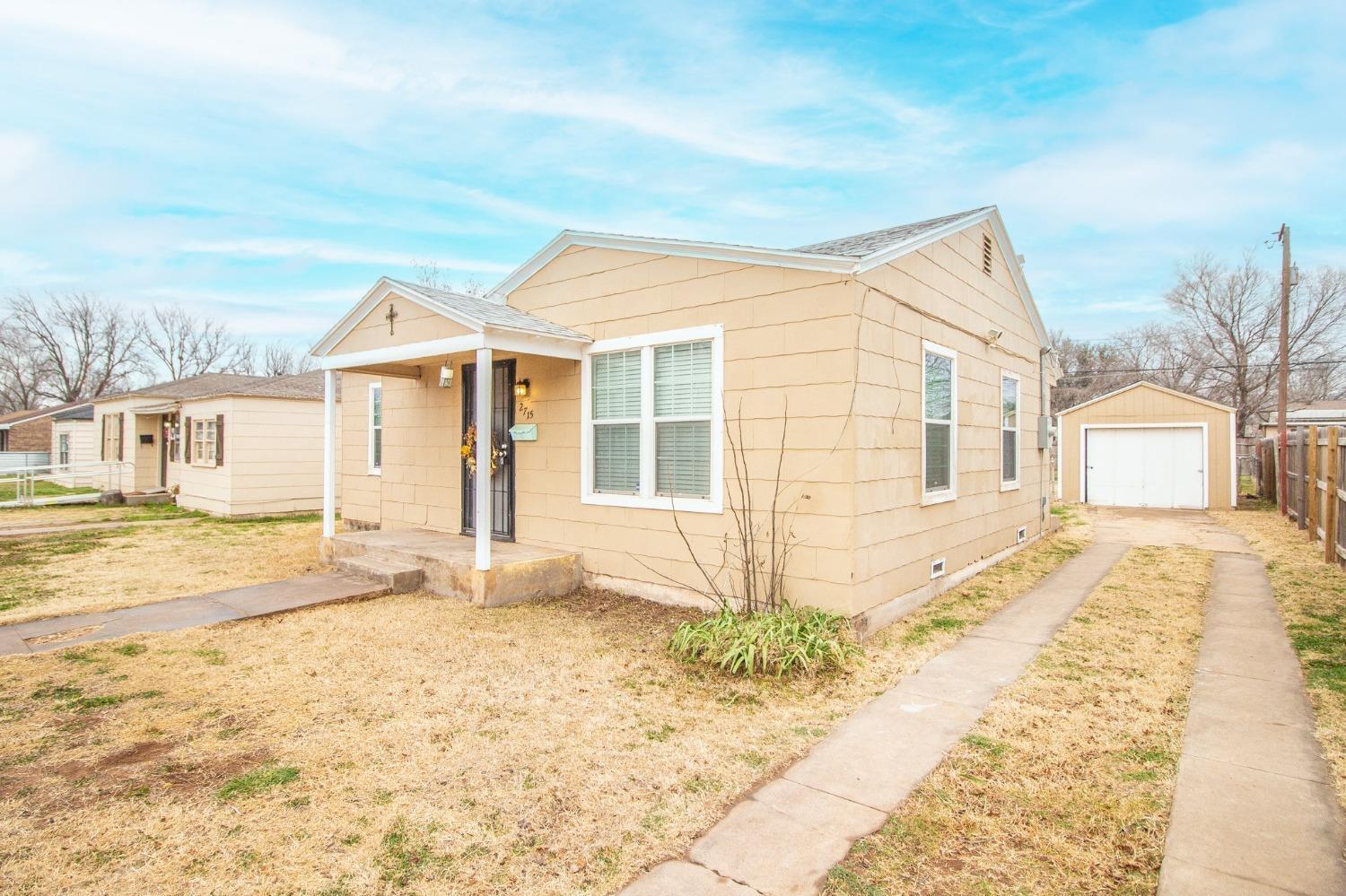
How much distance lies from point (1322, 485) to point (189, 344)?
51606 millimetres

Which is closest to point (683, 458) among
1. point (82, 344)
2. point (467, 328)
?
point (467, 328)

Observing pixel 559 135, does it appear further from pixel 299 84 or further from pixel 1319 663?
pixel 1319 663

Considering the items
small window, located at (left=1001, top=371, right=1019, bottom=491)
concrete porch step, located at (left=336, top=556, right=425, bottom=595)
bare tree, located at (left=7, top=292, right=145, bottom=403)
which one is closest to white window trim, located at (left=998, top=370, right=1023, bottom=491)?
small window, located at (left=1001, top=371, right=1019, bottom=491)

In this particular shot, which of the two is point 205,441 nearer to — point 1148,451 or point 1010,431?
point 1010,431

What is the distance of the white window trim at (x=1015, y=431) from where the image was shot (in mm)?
8570

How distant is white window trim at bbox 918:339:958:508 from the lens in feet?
20.5

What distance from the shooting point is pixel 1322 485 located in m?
8.73

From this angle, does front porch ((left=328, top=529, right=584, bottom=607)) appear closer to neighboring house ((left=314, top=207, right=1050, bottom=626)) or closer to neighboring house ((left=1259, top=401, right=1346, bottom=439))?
neighboring house ((left=314, top=207, right=1050, bottom=626))

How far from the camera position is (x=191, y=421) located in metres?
15.2

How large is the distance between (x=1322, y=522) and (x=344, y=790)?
11.2 m

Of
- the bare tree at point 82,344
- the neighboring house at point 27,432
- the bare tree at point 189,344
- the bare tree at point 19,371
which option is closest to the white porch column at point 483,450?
the neighboring house at point 27,432

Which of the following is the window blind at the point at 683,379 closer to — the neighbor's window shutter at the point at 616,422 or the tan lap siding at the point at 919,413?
the neighbor's window shutter at the point at 616,422

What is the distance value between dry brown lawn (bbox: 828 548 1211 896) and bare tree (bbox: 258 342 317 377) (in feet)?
159

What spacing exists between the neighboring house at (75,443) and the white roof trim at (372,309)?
16.7m
